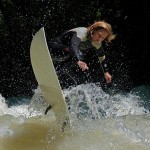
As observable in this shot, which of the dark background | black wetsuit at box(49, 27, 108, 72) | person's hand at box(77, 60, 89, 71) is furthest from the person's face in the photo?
the dark background

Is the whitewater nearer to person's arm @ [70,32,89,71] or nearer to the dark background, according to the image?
person's arm @ [70,32,89,71]

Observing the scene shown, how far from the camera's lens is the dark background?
38.7ft

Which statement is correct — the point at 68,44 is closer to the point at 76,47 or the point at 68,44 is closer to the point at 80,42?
the point at 80,42

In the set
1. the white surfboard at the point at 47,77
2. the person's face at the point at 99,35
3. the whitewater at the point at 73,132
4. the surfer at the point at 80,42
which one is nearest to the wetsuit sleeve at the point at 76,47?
the surfer at the point at 80,42

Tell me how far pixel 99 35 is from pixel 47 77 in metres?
0.83

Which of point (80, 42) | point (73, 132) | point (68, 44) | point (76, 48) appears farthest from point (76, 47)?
point (73, 132)

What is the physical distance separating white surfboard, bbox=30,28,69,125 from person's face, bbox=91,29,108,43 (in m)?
0.73

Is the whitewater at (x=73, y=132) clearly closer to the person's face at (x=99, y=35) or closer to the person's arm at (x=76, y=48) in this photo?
the person's arm at (x=76, y=48)

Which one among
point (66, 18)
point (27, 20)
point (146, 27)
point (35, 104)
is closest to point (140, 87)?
point (146, 27)

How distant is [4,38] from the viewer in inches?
463

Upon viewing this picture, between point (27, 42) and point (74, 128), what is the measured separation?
653 cm

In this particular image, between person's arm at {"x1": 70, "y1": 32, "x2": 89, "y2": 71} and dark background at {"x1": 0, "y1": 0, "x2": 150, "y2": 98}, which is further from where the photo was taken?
dark background at {"x1": 0, "y1": 0, "x2": 150, "y2": 98}

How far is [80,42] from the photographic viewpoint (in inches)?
238

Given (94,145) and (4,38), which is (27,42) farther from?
(94,145)
